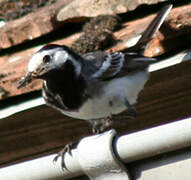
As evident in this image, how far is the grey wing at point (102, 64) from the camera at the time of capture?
352 cm

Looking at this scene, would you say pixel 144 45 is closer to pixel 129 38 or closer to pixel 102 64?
pixel 129 38

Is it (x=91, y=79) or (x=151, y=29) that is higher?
(x=151, y=29)

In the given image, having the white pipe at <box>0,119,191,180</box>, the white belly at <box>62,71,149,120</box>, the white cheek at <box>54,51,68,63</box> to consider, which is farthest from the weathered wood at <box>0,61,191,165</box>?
the white pipe at <box>0,119,191,180</box>

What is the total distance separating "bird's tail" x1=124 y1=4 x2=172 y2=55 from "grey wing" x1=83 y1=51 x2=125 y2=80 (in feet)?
0.63

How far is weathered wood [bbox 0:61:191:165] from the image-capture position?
132 inches

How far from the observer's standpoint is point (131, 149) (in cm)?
223

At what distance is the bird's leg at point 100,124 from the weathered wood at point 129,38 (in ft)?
1.65

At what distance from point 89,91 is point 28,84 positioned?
15.7 inches

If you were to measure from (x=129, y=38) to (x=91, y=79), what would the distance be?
39cm

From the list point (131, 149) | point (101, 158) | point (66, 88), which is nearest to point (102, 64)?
point (66, 88)

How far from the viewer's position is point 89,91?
345 cm

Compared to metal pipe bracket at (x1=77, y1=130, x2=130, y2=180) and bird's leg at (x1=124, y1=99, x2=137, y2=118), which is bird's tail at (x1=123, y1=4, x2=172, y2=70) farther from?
metal pipe bracket at (x1=77, y1=130, x2=130, y2=180)

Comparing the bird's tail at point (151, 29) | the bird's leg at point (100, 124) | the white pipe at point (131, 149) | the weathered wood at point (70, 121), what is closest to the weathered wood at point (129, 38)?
the bird's tail at point (151, 29)

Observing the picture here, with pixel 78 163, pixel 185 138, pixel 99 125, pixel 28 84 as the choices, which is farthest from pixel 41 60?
pixel 185 138
